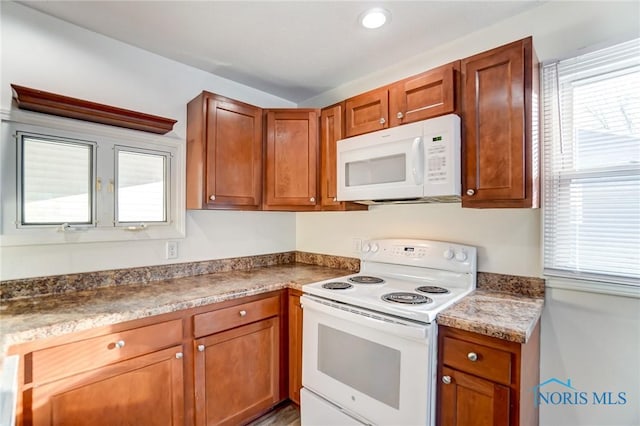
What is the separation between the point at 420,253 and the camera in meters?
1.94

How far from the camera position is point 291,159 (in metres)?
2.28

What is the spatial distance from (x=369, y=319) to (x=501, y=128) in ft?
3.73

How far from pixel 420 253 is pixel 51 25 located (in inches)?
98.1

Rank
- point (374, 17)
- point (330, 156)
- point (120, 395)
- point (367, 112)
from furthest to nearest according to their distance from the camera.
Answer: point (330, 156) < point (367, 112) < point (374, 17) < point (120, 395)

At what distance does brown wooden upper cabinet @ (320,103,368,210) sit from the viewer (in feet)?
7.01

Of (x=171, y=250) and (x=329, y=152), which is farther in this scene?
(x=329, y=152)

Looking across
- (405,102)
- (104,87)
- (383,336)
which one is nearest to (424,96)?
(405,102)

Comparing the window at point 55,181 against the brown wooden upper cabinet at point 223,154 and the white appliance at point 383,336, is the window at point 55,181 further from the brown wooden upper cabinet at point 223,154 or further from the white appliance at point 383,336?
the white appliance at point 383,336

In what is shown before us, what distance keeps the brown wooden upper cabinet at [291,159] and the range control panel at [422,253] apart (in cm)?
56

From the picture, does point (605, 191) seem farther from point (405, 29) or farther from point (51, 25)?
point (51, 25)

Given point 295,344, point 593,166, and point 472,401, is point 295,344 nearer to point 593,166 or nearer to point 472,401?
point 472,401

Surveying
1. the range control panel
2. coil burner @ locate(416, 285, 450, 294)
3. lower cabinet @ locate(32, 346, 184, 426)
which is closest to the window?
lower cabinet @ locate(32, 346, 184, 426)

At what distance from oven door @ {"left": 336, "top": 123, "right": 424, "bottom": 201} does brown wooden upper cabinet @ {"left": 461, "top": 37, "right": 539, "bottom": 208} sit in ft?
0.83

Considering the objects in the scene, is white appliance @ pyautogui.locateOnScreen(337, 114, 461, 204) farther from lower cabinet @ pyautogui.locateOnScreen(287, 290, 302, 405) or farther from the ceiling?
lower cabinet @ pyautogui.locateOnScreen(287, 290, 302, 405)
